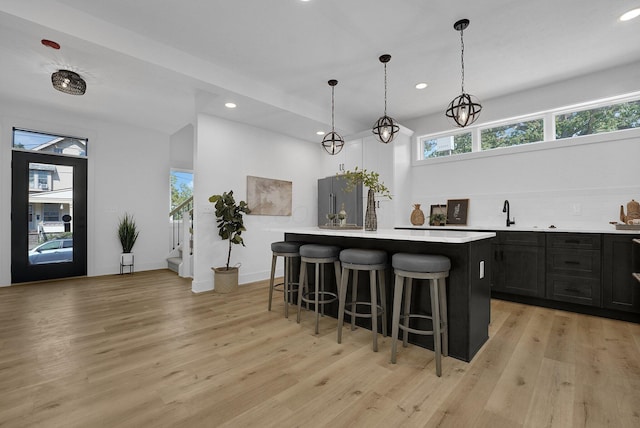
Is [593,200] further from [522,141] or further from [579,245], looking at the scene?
[522,141]

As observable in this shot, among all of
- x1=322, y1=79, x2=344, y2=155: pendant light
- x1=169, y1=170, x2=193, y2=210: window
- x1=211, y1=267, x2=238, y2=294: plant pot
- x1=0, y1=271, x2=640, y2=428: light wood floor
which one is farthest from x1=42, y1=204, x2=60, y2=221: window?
x1=322, y1=79, x2=344, y2=155: pendant light

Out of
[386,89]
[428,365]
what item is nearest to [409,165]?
[386,89]

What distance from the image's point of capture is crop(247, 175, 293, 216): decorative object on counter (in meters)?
5.03

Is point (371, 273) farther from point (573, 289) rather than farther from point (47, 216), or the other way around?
point (47, 216)

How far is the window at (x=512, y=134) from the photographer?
4.22 metres

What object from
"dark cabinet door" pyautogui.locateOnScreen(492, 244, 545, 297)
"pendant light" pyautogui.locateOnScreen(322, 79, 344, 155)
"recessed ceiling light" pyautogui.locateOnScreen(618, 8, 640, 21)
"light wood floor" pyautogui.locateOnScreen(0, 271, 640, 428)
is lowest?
"light wood floor" pyautogui.locateOnScreen(0, 271, 640, 428)

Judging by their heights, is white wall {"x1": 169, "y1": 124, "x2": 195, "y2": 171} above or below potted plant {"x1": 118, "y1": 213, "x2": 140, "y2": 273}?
above

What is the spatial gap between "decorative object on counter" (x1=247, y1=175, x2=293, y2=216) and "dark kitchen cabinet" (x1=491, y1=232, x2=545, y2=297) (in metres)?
3.48

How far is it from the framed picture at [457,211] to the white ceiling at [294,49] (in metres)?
1.63

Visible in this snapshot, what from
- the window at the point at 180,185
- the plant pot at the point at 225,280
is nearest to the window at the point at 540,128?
the plant pot at the point at 225,280

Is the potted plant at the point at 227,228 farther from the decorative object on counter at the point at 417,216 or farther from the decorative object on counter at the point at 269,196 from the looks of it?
the decorative object on counter at the point at 417,216

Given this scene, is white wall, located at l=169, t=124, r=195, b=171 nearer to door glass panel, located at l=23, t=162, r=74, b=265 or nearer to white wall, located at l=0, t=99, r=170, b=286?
white wall, located at l=0, t=99, r=170, b=286

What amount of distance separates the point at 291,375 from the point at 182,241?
5.39 meters

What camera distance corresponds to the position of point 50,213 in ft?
16.6
